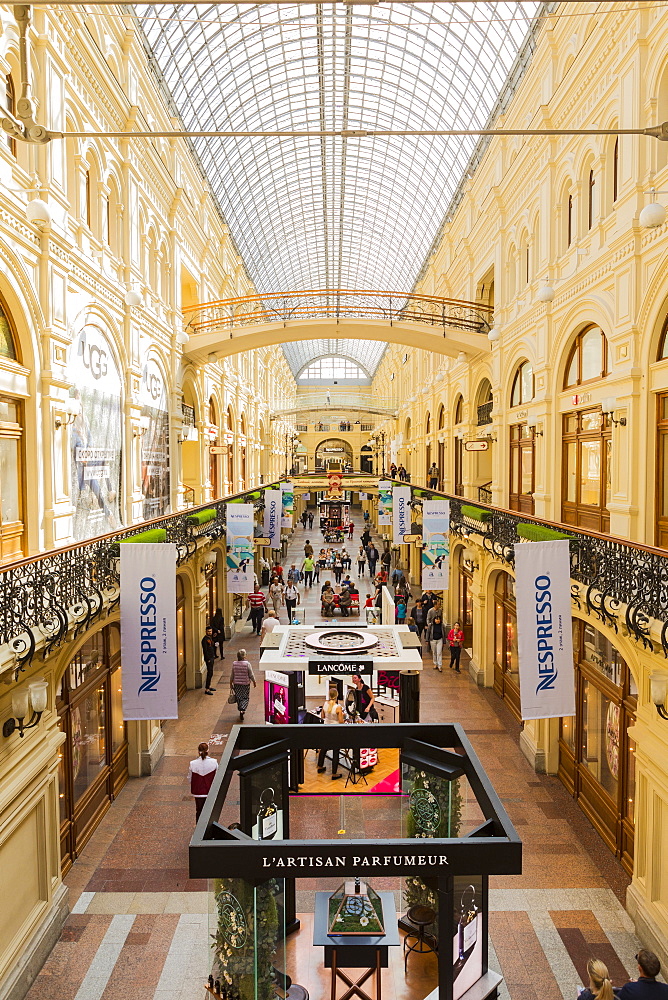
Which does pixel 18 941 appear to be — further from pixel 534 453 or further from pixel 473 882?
pixel 534 453

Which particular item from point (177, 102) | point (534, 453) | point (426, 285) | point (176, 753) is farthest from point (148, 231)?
point (426, 285)

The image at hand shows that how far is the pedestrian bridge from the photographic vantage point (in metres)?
19.8

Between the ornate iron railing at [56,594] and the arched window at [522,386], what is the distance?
9.93 m

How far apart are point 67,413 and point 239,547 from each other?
787 centimetres

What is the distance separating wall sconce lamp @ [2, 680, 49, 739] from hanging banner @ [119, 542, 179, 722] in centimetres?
180

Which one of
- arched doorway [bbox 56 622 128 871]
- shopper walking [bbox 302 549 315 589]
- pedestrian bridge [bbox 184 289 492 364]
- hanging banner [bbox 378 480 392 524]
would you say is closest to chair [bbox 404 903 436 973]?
arched doorway [bbox 56 622 128 871]

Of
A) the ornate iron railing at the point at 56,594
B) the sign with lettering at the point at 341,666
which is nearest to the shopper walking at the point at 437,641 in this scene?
the sign with lettering at the point at 341,666

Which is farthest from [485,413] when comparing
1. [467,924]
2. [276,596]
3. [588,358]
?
[467,924]

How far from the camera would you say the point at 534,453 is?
1510 centimetres

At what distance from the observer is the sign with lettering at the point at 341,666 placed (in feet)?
33.8

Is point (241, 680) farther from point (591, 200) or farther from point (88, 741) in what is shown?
point (591, 200)

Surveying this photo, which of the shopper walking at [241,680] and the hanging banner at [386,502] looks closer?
the shopper walking at [241,680]

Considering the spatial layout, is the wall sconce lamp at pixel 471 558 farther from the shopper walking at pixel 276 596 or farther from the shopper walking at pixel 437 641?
the shopper walking at pixel 276 596

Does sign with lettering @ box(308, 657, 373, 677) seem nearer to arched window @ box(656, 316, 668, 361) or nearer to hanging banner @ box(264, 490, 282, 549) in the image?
A: arched window @ box(656, 316, 668, 361)
